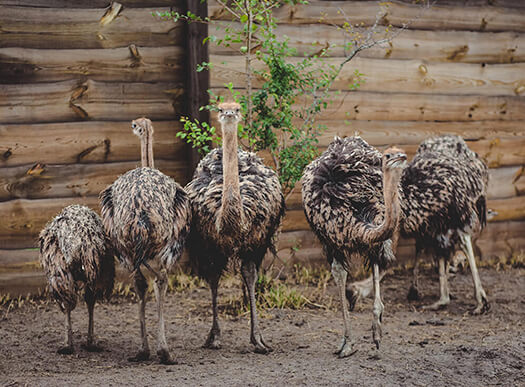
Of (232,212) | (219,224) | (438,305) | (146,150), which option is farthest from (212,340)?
(438,305)

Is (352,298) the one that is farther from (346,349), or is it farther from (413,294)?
(346,349)

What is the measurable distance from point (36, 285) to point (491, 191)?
234 inches

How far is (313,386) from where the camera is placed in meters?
4.67

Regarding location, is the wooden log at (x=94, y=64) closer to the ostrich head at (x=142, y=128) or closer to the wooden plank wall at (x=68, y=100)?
the wooden plank wall at (x=68, y=100)

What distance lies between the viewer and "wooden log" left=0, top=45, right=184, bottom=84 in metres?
7.21

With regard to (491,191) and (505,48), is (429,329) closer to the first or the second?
(491,191)

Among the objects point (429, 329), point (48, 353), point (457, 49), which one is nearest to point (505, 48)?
point (457, 49)

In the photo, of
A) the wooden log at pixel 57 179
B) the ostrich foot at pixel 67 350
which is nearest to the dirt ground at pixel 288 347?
the ostrich foot at pixel 67 350

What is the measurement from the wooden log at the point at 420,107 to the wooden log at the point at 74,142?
198cm

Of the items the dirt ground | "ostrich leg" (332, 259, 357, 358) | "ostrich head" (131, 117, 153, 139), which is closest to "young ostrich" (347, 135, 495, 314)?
the dirt ground

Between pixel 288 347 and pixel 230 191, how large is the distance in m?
1.57

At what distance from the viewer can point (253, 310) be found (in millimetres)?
5742

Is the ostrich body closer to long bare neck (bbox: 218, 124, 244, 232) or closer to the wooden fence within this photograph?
the wooden fence

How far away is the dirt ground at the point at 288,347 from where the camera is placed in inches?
193
